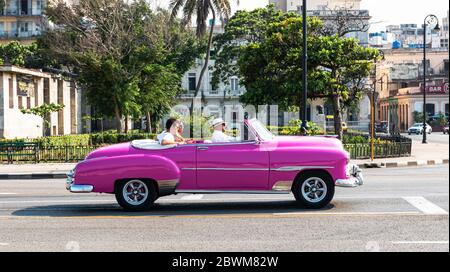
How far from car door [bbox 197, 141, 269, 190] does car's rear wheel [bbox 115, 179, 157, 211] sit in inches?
33.5

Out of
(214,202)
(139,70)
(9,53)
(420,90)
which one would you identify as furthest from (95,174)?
(420,90)

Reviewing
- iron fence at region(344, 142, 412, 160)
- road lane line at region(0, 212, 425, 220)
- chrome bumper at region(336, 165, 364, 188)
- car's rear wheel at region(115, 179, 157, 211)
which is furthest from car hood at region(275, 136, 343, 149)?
iron fence at region(344, 142, 412, 160)

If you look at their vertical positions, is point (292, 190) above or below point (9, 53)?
below

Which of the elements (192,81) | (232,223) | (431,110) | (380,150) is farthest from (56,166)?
(431,110)

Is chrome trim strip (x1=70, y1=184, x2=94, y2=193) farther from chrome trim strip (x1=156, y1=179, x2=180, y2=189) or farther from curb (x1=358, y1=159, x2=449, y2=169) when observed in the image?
curb (x1=358, y1=159, x2=449, y2=169)

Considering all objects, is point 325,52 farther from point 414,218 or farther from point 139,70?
point 414,218

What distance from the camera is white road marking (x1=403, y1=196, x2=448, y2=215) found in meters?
11.2

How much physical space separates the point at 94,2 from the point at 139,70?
→ 5591mm

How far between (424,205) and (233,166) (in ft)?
11.0

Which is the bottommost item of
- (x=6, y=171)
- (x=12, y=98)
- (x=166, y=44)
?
(x=6, y=171)

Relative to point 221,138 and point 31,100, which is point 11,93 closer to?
point 31,100

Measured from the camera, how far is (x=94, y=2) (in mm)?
47094

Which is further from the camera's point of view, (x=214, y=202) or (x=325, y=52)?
(x=325, y=52)

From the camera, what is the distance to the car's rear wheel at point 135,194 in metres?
11.9
